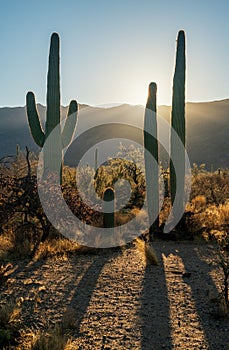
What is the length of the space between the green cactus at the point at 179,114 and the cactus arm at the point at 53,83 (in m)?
3.75

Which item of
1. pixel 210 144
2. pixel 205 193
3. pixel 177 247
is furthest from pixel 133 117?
pixel 177 247

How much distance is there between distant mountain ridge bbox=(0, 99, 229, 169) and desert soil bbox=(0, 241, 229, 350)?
42771 mm

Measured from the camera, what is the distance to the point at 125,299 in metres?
5.46

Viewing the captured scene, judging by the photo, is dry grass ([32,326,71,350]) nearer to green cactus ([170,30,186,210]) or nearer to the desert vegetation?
the desert vegetation

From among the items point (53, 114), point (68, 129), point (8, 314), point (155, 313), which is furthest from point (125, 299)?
point (68, 129)

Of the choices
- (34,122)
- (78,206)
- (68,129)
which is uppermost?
(34,122)

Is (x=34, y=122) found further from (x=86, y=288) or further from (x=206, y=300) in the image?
(x=206, y=300)

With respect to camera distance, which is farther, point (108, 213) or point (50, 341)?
point (108, 213)

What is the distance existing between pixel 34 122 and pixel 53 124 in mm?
1130

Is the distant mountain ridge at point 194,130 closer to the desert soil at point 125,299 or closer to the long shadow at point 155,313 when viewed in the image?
the desert soil at point 125,299

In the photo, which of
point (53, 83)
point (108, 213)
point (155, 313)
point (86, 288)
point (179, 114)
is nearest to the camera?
point (155, 313)

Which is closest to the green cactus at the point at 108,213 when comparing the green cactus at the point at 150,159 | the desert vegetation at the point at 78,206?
the desert vegetation at the point at 78,206

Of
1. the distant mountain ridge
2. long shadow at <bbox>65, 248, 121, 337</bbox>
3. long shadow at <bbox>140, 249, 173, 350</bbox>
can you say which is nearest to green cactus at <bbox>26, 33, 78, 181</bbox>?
long shadow at <bbox>65, 248, 121, 337</bbox>

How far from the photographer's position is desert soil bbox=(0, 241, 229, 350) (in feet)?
14.0
